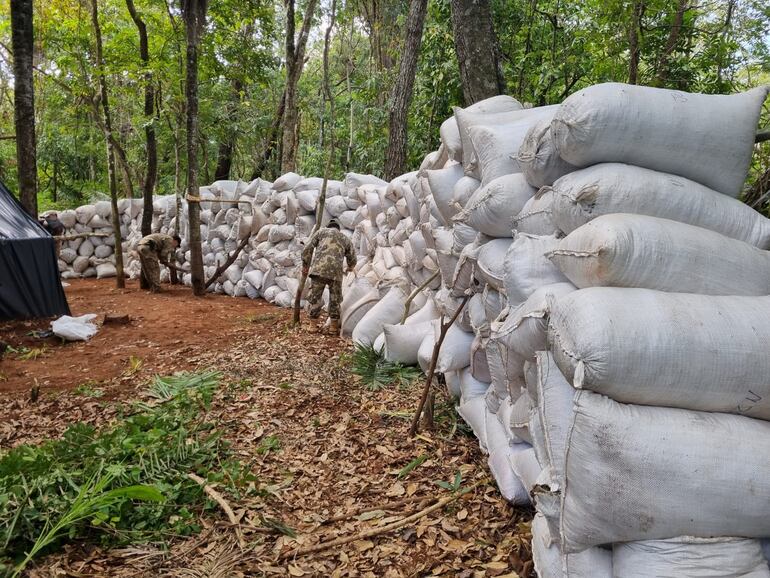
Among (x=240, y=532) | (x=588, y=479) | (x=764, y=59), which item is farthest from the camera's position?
(x=764, y=59)

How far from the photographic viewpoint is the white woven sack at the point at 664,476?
1.43 m

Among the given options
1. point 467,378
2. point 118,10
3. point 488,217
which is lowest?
point 467,378

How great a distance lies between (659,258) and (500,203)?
1014 mm

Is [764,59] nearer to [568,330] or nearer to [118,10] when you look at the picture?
[568,330]

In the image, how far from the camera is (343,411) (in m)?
3.80

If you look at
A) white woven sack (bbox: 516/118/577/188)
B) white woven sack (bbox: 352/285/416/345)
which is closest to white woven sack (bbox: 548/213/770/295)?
white woven sack (bbox: 516/118/577/188)

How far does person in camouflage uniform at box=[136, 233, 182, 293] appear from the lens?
9516 millimetres

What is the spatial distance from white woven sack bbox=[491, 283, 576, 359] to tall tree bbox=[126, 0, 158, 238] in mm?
7932

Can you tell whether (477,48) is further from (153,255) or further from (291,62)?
(291,62)

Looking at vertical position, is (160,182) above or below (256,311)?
above

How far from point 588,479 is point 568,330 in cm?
41

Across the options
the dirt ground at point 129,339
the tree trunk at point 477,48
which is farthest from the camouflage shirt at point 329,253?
the tree trunk at point 477,48

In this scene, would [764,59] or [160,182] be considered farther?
[160,182]

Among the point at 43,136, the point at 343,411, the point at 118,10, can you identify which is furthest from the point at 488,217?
the point at 43,136
